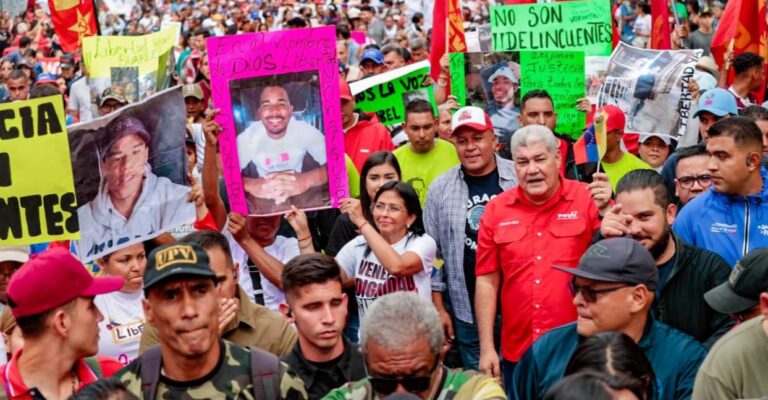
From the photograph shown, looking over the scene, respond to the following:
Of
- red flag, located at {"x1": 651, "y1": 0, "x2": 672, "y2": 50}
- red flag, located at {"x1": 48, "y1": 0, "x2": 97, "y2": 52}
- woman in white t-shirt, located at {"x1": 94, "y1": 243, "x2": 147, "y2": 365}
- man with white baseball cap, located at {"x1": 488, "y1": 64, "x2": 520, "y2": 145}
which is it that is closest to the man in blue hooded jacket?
man with white baseball cap, located at {"x1": 488, "y1": 64, "x2": 520, "y2": 145}

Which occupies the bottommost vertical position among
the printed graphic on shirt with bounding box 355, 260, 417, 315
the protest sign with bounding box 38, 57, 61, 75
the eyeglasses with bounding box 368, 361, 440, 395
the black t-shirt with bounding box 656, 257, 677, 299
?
the protest sign with bounding box 38, 57, 61, 75

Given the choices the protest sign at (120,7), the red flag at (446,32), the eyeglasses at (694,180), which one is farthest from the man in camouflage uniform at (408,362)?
the protest sign at (120,7)

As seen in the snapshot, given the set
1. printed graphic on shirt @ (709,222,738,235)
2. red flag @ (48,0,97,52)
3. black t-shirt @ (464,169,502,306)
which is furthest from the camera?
red flag @ (48,0,97,52)

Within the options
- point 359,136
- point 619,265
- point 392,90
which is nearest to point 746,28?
point 392,90

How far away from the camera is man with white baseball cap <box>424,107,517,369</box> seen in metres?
7.58

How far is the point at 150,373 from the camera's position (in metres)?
4.70

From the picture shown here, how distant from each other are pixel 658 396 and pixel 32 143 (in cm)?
370

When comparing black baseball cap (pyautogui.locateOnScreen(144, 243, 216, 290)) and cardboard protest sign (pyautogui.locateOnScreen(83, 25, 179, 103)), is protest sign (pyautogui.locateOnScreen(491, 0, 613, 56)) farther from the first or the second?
black baseball cap (pyautogui.locateOnScreen(144, 243, 216, 290))

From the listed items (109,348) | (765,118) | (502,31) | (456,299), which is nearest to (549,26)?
(502,31)

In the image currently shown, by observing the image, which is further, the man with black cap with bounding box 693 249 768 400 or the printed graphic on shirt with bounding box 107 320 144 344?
the printed graphic on shirt with bounding box 107 320 144 344

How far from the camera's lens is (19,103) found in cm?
700

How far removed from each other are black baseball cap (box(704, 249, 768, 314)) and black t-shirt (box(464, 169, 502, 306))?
2.35m

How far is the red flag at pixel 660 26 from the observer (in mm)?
11672

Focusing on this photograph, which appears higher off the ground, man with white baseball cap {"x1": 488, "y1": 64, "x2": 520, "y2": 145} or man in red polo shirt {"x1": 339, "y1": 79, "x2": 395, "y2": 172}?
man with white baseball cap {"x1": 488, "y1": 64, "x2": 520, "y2": 145}
